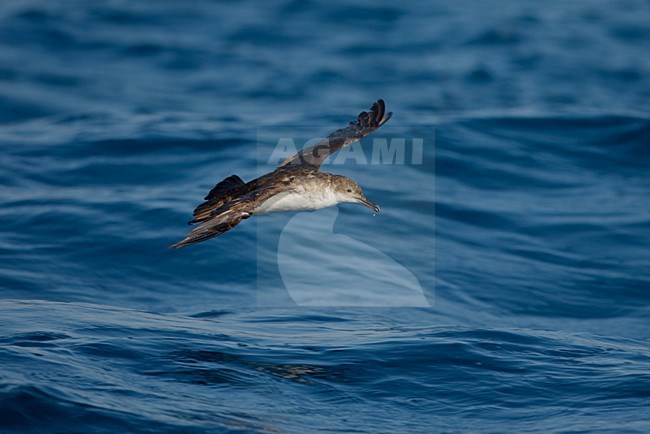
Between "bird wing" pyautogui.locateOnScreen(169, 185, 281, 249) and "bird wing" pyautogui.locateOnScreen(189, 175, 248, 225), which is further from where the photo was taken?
"bird wing" pyautogui.locateOnScreen(189, 175, 248, 225)

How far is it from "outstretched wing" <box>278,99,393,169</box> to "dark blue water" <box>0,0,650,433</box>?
184 centimetres

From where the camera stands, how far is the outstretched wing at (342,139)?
33.5 ft

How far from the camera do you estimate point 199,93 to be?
68.7ft

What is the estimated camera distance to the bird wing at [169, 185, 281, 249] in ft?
24.5

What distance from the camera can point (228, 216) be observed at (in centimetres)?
788

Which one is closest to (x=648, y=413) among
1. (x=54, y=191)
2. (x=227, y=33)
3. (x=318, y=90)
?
(x=54, y=191)

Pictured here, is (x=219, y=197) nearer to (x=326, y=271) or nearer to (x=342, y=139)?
(x=342, y=139)

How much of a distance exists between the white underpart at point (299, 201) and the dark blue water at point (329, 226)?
1447 millimetres

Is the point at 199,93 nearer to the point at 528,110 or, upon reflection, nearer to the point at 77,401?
the point at 528,110

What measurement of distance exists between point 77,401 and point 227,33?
1690cm
